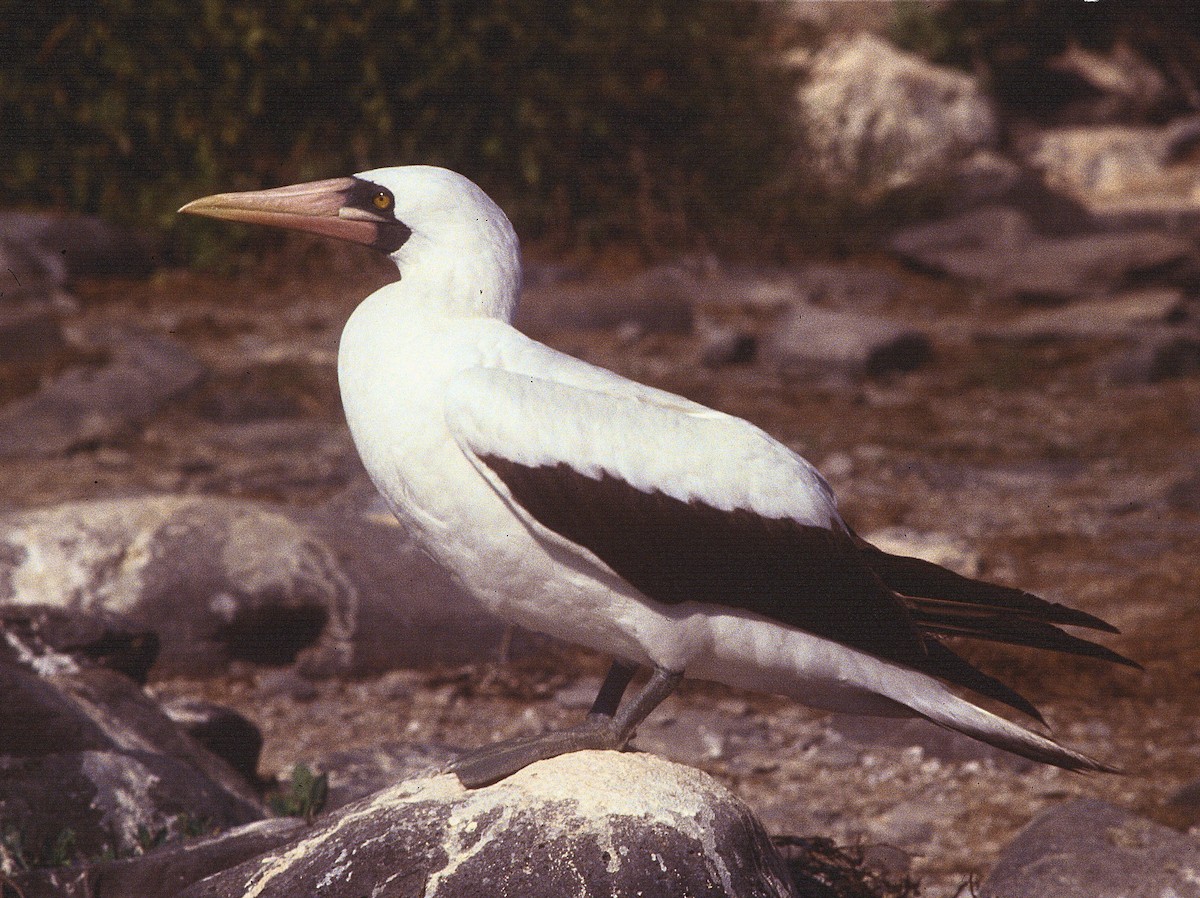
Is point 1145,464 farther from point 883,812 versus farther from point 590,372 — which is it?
point 590,372

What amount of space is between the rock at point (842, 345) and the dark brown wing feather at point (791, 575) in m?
6.75

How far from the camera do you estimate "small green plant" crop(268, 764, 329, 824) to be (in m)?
4.43

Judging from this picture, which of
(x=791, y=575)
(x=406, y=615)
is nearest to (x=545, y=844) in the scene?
(x=791, y=575)

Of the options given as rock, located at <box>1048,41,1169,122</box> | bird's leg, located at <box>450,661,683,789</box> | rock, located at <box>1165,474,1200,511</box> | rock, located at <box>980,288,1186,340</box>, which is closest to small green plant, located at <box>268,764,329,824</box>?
bird's leg, located at <box>450,661,683,789</box>

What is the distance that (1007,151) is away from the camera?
1880 cm

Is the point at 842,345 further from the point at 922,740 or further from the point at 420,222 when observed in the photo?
the point at 420,222

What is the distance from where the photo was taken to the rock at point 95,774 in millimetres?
4004

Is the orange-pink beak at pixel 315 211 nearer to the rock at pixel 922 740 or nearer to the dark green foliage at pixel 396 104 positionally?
the rock at pixel 922 740

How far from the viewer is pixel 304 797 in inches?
174

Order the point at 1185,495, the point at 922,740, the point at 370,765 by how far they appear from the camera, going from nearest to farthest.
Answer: the point at 370,765
the point at 922,740
the point at 1185,495

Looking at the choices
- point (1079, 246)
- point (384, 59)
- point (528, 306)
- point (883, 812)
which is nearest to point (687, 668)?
point (883, 812)

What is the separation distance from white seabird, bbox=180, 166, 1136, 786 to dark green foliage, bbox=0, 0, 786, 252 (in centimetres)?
815

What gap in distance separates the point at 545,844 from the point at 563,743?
344 millimetres

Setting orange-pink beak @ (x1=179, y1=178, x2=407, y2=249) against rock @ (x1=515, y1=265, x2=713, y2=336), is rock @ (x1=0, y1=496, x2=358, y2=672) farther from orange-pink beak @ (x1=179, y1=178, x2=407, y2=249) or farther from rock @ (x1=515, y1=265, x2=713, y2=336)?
rock @ (x1=515, y1=265, x2=713, y2=336)
